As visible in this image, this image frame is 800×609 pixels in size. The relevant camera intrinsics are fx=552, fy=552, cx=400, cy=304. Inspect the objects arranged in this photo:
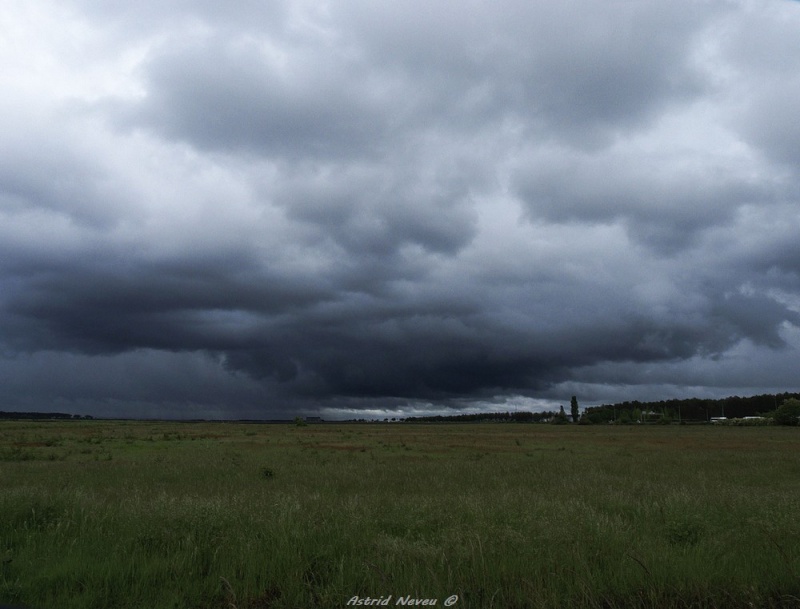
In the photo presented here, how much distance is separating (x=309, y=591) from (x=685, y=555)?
5719 mm

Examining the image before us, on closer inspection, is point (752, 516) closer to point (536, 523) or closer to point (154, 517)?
point (536, 523)

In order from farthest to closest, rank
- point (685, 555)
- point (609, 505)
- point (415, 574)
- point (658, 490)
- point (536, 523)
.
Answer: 1. point (658, 490)
2. point (609, 505)
3. point (536, 523)
4. point (685, 555)
5. point (415, 574)

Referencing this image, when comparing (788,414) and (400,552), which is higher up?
(400,552)

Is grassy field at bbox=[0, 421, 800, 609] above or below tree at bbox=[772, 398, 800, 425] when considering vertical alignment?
above

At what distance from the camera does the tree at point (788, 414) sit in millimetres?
150000

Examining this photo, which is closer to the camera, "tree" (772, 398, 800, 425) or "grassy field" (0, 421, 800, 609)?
"grassy field" (0, 421, 800, 609)

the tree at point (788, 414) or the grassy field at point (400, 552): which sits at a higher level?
the grassy field at point (400, 552)

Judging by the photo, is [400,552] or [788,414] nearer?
[400,552]

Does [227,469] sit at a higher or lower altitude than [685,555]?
lower

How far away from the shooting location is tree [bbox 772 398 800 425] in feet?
492

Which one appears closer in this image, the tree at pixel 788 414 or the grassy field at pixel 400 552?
the grassy field at pixel 400 552

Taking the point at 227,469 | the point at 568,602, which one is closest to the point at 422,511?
the point at 568,602

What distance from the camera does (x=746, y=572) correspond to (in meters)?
7.49

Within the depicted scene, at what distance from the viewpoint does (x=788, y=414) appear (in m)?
153
